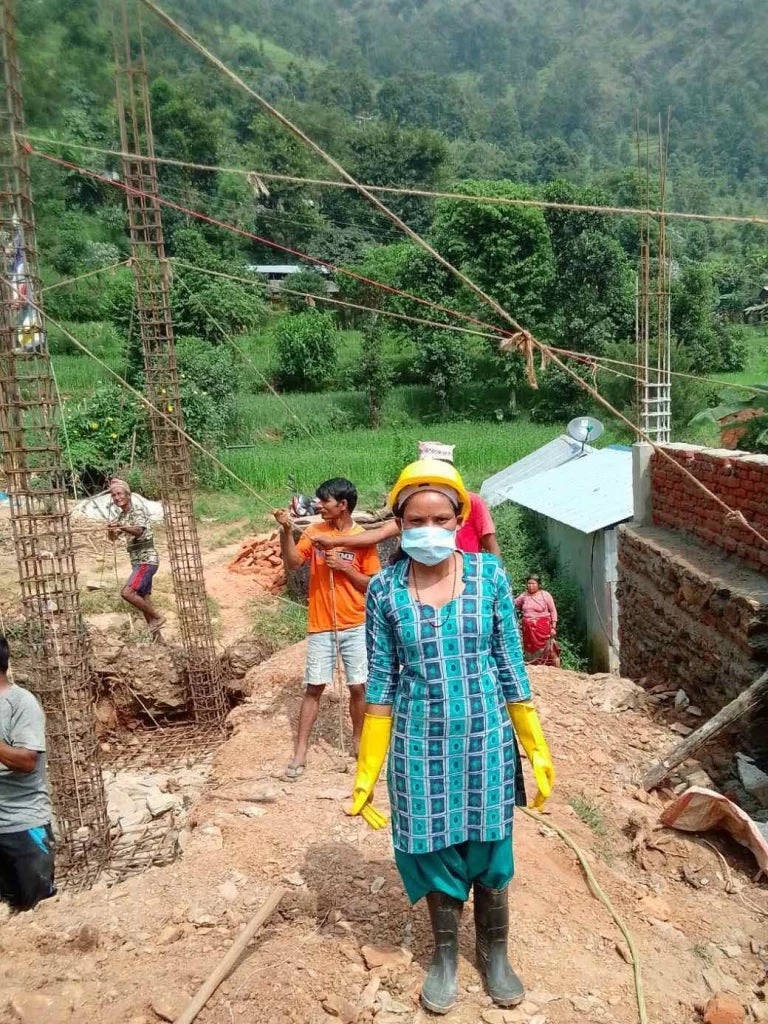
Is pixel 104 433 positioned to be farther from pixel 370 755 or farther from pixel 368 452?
pixel 370 755

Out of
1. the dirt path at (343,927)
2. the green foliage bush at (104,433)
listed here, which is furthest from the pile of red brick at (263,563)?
the dirt path at (343,927)

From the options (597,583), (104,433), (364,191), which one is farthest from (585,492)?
(104,433)

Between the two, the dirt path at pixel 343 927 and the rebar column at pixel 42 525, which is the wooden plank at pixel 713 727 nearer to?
the dirt path at pixel 343 927

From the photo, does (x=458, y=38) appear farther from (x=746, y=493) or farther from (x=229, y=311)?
(x=746, y=493)

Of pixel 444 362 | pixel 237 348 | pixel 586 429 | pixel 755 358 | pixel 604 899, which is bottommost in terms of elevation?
pixel 755 358

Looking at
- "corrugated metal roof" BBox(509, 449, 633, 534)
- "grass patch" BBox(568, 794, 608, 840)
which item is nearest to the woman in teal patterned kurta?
"grass patch" BBox(568, 794, 608, 840)

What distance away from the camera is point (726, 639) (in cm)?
538

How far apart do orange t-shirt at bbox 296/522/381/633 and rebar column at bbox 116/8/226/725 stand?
9.41 ft

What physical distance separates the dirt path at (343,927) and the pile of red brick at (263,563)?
6.87 metres

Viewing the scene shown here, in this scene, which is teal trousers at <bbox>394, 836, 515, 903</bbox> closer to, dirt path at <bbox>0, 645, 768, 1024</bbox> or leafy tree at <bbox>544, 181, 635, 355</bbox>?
dirt path at <bbox>0, 645, 768, 1024</bbox>

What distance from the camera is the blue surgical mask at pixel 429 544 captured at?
244 cm

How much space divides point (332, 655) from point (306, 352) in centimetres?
2351

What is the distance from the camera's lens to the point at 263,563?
39.4ft

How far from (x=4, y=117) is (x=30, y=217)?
512 mm
